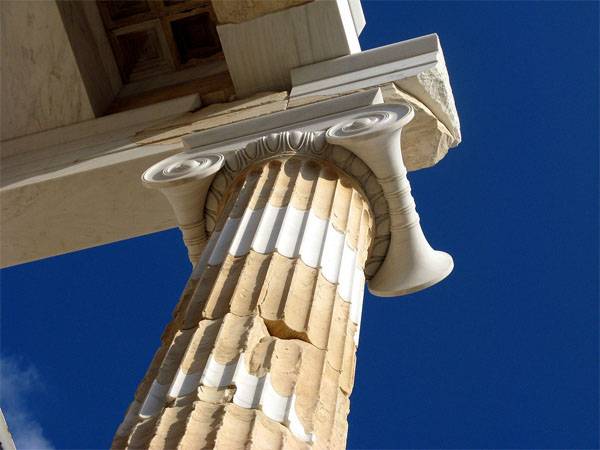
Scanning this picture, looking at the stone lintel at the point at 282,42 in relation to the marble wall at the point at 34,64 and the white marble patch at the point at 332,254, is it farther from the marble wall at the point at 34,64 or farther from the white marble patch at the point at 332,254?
the white marble patch at the point at 332,254

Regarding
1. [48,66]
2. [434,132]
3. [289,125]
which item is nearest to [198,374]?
[289,125]

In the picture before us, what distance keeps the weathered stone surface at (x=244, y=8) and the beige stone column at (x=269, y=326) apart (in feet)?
10.5

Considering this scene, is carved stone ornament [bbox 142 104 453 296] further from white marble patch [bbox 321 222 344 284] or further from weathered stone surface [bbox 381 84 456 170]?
white marble patch [bbox 321 222 344 284]

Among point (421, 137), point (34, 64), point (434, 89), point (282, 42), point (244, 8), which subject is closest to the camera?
point (434, 89)

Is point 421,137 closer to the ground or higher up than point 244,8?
closer to the ground

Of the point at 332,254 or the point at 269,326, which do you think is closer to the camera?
the point at 269,326

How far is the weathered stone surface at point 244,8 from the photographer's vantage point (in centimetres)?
1230

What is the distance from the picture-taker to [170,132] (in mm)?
12344

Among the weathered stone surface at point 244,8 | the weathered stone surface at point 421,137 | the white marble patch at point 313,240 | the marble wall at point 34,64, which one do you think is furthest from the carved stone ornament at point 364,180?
the marble wall at point 34,64

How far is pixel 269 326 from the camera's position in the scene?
7156mm

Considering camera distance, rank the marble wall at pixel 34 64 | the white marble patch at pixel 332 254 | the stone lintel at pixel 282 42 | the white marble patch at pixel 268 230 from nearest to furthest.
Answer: the white marble patch at pixel 332 254 → the white marble patch at pixel 268 230 → the stone lintel at pixel 282 42 → the marble wall at pixel 34 64

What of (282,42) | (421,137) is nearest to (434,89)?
(421,137)

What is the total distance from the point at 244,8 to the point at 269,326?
6.43m

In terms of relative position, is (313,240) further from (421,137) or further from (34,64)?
(34,64)
